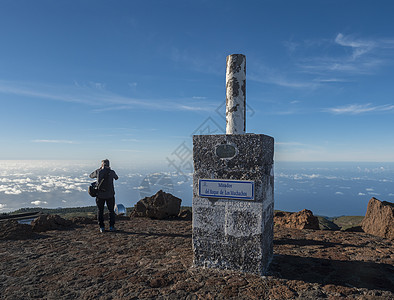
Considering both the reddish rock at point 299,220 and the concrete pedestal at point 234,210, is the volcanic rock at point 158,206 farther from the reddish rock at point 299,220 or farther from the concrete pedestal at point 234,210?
the concrete pedestal at point 234,210

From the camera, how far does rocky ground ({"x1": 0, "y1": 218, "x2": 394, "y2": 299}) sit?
3.77m

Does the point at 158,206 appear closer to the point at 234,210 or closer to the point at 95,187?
the point at 95,187

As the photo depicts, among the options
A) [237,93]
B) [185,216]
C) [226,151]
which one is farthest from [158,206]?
[237,93]

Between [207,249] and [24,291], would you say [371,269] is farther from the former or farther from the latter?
[24,291]

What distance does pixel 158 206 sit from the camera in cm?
1014

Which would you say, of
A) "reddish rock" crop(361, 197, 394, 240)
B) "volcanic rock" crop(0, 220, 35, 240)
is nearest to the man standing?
"volcanic rock" crop(0, 220, 35, 240)

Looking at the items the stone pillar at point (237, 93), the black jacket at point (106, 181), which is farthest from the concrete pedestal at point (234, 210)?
the black jacket at point (106, 181)

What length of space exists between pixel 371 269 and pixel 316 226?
3899 mm

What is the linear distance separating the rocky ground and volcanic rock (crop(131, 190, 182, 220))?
267 centimetres

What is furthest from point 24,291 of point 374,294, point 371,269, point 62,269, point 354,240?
point 354,240

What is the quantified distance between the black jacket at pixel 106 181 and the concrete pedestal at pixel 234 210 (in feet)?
13.9

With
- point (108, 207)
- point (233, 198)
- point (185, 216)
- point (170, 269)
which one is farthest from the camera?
point (185, 216)

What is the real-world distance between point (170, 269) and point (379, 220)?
6.62 metres

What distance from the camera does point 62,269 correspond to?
4.79 metres
